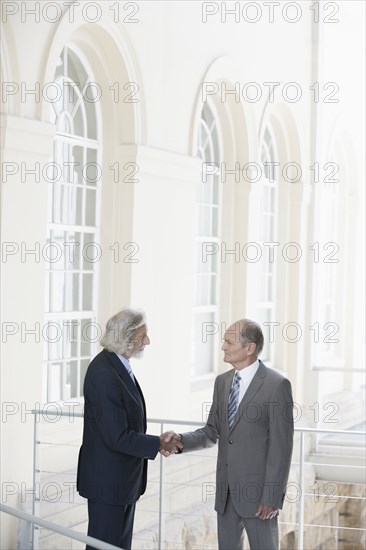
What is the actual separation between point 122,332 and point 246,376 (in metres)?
0.75

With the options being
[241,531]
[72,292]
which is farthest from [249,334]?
[72,292]

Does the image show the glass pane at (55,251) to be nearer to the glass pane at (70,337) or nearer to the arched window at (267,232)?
the glass pane at (70,337)

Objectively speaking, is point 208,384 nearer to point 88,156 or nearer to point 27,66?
point 88,156

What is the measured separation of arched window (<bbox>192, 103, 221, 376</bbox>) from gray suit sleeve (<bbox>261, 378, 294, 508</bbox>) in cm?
697

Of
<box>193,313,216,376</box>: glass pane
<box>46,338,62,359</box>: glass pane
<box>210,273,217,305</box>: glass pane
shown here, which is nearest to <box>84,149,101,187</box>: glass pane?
<box>46,338,62,359</box>: glass pane

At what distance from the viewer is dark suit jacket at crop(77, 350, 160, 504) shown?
5.61m

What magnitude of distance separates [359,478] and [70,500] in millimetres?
5001

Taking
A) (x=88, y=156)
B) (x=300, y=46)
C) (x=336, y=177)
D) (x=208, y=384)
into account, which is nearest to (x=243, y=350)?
(x=88, y=156)

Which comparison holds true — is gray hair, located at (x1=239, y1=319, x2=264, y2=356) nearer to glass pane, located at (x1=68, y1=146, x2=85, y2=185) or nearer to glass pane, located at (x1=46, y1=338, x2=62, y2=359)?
glass pane, located at (x1=46, y1=338, x2=62, y2=359)

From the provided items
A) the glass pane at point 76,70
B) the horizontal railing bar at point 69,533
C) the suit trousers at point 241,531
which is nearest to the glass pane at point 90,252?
the glass pane at point 76,70

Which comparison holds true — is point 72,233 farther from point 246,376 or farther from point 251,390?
point 251,390

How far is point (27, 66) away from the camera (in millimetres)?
8523

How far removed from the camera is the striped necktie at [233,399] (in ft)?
19.4

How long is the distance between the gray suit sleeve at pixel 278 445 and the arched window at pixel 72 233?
412 centimetres
